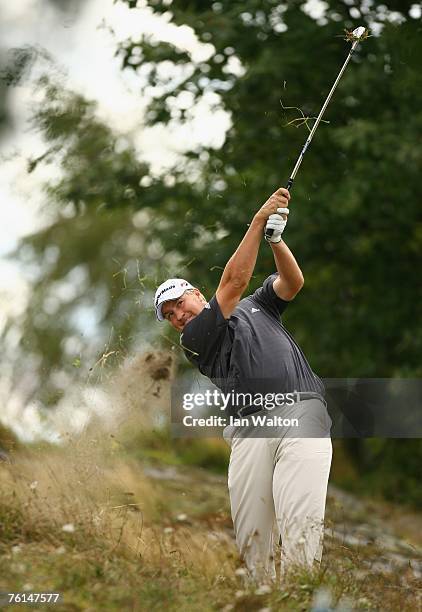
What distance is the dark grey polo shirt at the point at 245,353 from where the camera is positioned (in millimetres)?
4504

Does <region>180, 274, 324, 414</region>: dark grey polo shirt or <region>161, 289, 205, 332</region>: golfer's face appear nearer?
<region>180, 274, 324, 414</region>: dark grey polo shirt

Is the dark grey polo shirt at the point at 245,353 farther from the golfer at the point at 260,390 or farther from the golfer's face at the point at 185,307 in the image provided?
the golfer's face at the point at 185,307

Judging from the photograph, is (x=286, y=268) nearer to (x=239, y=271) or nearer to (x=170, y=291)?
(x=239, y=271)

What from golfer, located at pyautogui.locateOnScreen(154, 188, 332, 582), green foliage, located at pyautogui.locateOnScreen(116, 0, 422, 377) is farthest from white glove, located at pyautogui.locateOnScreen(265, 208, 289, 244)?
green foliage, located at pyautogui.locateOnScreen(116, 0, 422, 377)

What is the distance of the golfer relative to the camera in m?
4.39

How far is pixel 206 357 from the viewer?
4621 millimetres

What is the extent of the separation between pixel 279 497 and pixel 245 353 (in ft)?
2.16

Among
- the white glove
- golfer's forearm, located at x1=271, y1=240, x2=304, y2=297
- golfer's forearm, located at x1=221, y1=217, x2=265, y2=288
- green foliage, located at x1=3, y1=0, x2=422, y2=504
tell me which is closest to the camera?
→ golfer's forearm, located at x1=221, y1=217, x2=265, y2=288

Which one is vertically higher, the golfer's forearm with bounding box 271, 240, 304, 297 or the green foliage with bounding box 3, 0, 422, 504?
the golfer's forearm with bounding box 271, 240, 304, 297

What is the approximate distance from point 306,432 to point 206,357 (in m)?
0.58

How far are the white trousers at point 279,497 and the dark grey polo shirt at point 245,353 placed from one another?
26 centimetres

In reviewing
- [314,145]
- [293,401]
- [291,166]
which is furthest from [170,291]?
[314,145]

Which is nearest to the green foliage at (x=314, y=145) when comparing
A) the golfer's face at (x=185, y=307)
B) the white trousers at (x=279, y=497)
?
the golfer's face at (x=185, y=307)

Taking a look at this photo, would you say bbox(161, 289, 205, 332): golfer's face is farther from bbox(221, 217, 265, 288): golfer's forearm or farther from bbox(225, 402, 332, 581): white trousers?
bbox(225, 402, 332, 581): white trousers
